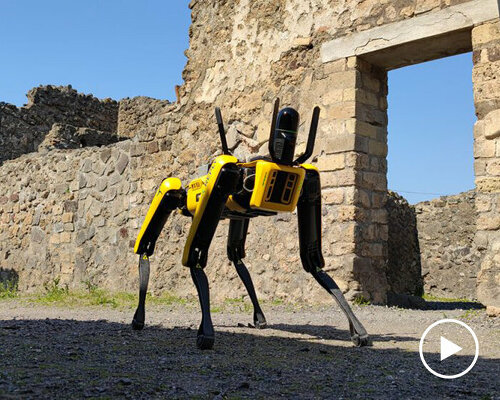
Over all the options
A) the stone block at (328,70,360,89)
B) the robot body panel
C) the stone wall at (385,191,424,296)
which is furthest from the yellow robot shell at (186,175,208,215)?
the stone wall at (385,191,424,296)

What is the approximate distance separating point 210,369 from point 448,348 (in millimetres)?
1445

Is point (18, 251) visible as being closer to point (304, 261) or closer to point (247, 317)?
point (247, 317)

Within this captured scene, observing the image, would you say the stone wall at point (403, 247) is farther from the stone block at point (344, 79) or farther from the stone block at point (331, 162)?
the stone block at point (344, 79)

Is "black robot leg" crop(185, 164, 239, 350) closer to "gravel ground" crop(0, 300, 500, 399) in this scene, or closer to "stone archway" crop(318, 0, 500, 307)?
"gravel ground" crop(0, 300, 500, 399)

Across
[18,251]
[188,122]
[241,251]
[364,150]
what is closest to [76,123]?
[18,251]

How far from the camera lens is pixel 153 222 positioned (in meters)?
4.02

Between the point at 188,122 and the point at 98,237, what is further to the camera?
the point at 98,237

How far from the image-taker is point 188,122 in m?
7.36

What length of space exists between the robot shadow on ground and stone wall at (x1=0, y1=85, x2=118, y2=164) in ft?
29.2

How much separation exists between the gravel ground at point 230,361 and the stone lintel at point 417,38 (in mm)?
2366

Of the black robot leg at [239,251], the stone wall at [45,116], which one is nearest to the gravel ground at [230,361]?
the black robot leg at [239,251]

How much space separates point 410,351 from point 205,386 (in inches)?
55.7

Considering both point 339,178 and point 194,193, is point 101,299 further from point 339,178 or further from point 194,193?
point 194,193

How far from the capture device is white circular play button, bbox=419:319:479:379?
9.16ft
